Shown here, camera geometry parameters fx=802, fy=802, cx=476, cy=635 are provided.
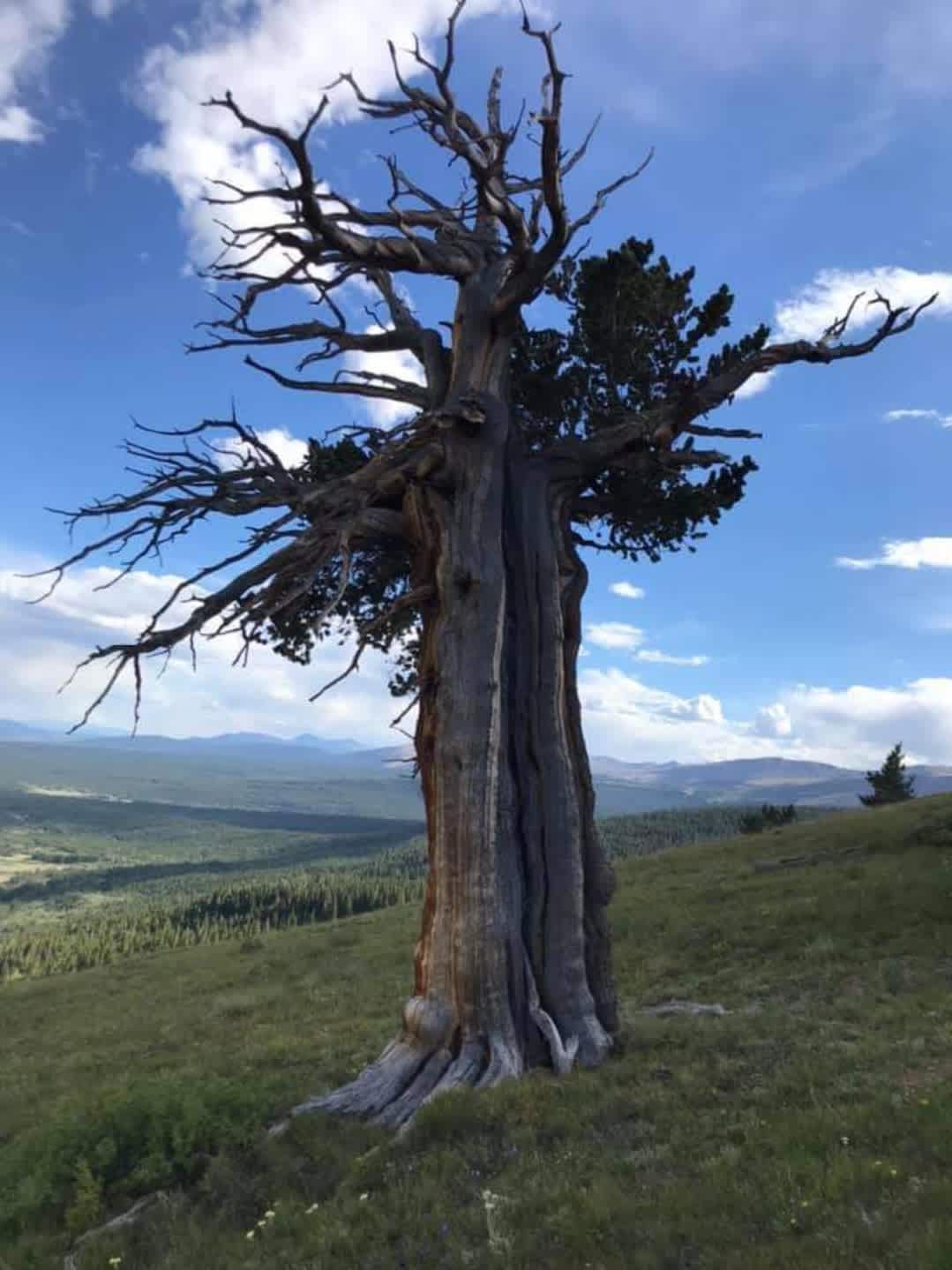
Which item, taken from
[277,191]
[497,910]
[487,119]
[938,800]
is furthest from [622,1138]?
[938,800]

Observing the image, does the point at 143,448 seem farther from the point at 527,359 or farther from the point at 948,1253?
the point at 948,1253

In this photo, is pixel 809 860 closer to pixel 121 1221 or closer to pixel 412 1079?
pixel 412 1079

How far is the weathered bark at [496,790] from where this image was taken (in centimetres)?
935

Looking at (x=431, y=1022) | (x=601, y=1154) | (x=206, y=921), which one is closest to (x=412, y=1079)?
(x=431, y=1022)

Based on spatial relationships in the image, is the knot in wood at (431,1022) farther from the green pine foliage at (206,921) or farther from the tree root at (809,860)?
the green pine foliage at (206,921)

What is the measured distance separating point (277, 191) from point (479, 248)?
165 inches

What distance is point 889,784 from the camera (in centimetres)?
5931

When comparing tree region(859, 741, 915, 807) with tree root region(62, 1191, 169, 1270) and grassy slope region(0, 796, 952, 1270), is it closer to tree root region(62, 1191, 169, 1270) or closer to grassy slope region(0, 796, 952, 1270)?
grassy slope region(0, 796, 952, 1270)

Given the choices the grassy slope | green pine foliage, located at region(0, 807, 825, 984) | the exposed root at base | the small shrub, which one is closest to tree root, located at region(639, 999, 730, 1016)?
the grassy slope

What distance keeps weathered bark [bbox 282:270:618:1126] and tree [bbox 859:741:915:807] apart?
53707mm

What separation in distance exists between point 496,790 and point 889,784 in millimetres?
58528

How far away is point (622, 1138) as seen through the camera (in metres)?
7.32

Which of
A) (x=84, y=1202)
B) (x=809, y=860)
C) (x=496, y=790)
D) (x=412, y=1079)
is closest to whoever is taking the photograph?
(x=84, y=1202)

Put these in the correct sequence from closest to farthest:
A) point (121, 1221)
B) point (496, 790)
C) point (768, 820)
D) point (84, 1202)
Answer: point (121, 1221) < point (84, 1202) < point (496, 790) < point (768, 820)
